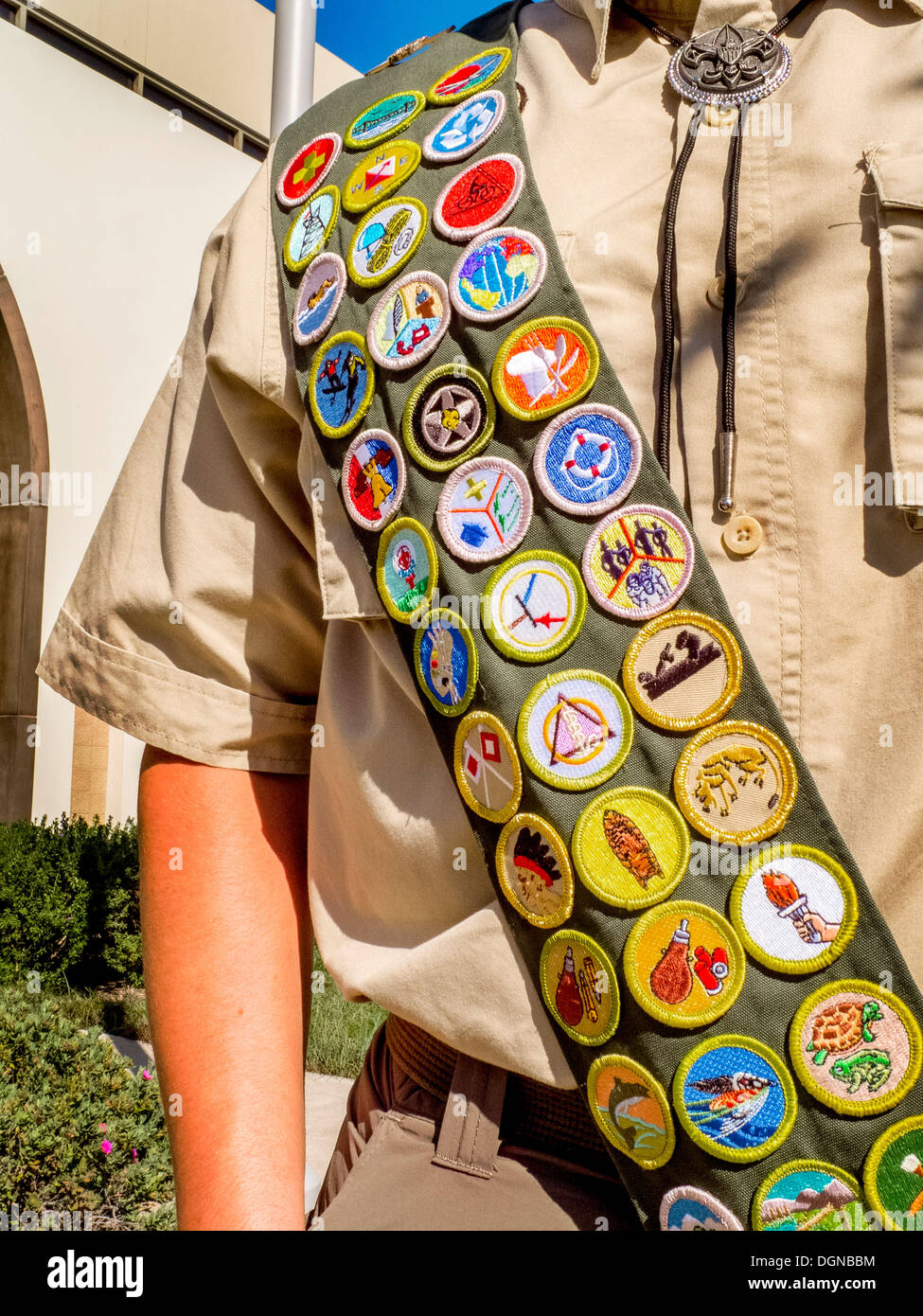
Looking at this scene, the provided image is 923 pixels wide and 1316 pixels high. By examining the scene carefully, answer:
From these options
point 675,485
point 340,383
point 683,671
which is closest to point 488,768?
point 683,671

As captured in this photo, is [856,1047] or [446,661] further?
[446,661]

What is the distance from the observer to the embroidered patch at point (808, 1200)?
0.78 metres

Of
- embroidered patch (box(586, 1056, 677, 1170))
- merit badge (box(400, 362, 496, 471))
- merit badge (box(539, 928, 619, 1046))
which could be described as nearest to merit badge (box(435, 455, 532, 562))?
merit badge (box(400, 362, 496, 471))

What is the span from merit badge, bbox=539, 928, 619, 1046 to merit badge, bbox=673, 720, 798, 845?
135 millimetres

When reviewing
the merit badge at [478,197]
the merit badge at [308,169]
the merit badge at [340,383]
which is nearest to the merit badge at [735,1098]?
the merit badge at [340,383]

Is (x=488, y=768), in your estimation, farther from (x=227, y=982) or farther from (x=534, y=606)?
(x=227, y=982)

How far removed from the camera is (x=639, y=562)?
889 millimetres

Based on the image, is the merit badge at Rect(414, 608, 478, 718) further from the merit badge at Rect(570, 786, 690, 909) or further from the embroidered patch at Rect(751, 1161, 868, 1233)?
the embroidered patch at Rect(751, 1161, 868, 1233)

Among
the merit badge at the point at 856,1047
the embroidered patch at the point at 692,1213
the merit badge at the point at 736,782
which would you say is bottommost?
the embroidered patch at the point at 692,1213

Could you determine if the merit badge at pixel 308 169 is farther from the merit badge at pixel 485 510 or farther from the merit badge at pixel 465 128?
the merit badge at pixel 485 510

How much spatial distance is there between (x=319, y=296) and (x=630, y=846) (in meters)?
0.60

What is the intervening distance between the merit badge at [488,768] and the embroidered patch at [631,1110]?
216 millimetres

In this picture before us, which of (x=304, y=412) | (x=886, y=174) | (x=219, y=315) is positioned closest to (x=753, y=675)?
(x=886, y=174)

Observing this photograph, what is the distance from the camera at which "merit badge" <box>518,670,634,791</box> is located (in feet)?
2.91
